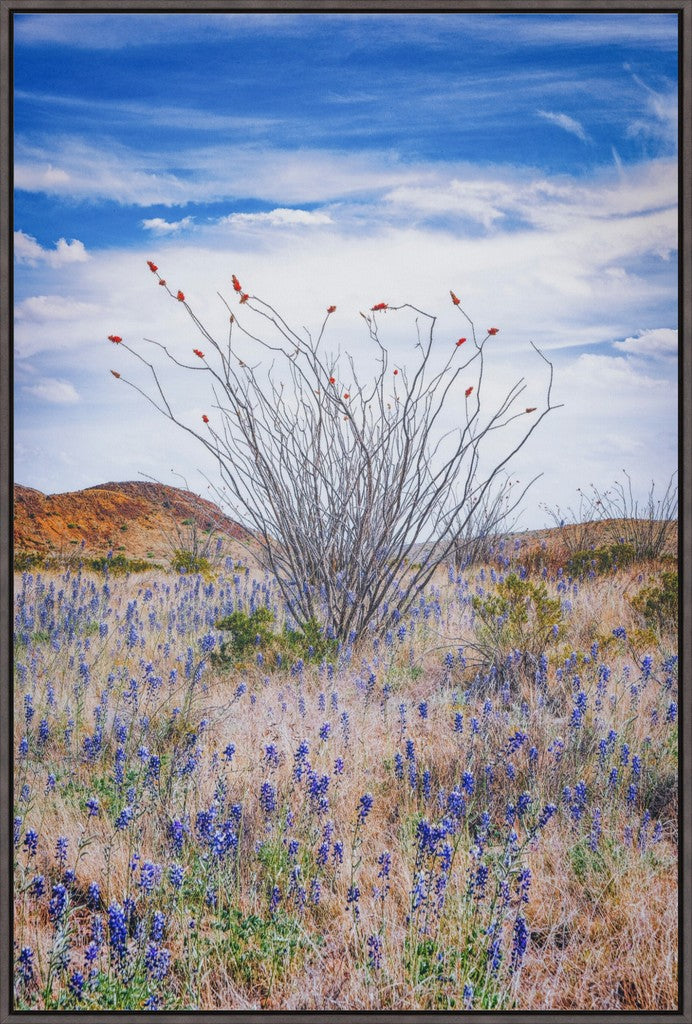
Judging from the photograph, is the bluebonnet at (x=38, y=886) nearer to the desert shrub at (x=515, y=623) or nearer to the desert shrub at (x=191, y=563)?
the desert shrub at (x=515, y=623)

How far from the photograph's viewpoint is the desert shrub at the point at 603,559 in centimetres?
594

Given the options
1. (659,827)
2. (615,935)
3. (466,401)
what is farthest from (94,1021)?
(466,401)

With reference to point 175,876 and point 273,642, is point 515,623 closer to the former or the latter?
point 273,642

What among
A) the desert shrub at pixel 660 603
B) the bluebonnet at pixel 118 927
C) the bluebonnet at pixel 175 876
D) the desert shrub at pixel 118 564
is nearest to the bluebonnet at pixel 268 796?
the bluebonnet at pixel 175 876

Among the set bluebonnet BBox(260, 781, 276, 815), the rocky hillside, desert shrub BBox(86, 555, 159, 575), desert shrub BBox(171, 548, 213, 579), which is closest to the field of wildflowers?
bluebonnet BBox(260, 781, 276, 815)

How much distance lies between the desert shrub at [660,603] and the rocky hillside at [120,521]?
2378 millimetres

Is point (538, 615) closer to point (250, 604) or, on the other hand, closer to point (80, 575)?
point (250, 604)

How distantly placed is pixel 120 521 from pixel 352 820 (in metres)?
4.16

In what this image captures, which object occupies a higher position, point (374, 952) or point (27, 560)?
point (27, 560)

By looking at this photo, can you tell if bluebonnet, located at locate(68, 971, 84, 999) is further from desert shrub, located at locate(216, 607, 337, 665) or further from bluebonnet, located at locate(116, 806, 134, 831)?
desert shrub, located at locate(216, 607, 337, 665)

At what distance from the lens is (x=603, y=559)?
6.21 m

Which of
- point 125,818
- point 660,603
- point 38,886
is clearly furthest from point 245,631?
point 660,603

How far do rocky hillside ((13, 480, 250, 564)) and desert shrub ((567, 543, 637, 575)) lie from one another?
2868 millimetres

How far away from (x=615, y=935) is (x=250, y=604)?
11.1 ft
